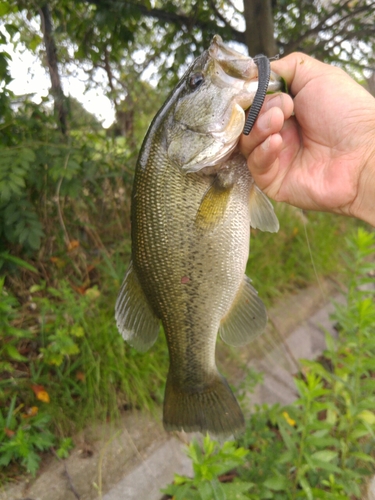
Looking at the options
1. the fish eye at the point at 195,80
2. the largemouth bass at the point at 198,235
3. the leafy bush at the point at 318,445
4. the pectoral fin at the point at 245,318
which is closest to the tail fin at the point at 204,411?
the largemouth bass at the point at 198,235

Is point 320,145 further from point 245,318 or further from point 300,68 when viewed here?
point 245,318

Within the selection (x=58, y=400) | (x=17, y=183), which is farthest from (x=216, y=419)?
(x=17, y=183)

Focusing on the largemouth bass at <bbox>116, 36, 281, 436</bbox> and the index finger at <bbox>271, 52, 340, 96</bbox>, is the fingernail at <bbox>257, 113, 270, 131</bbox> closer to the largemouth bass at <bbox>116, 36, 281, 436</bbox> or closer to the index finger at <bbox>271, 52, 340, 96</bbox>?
the largemouth bass at <bbox>116, 36, 281, 436</bbox>

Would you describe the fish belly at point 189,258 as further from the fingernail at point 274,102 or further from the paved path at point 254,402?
the paved path at point 254,402

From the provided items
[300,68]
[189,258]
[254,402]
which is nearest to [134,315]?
[189,258]

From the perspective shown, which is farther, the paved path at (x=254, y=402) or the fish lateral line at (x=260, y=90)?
the paved path at (x=254, y=402)

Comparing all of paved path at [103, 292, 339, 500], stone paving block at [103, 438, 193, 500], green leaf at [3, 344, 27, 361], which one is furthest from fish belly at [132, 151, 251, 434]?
green leaf at [3, 344, 27, 361]
